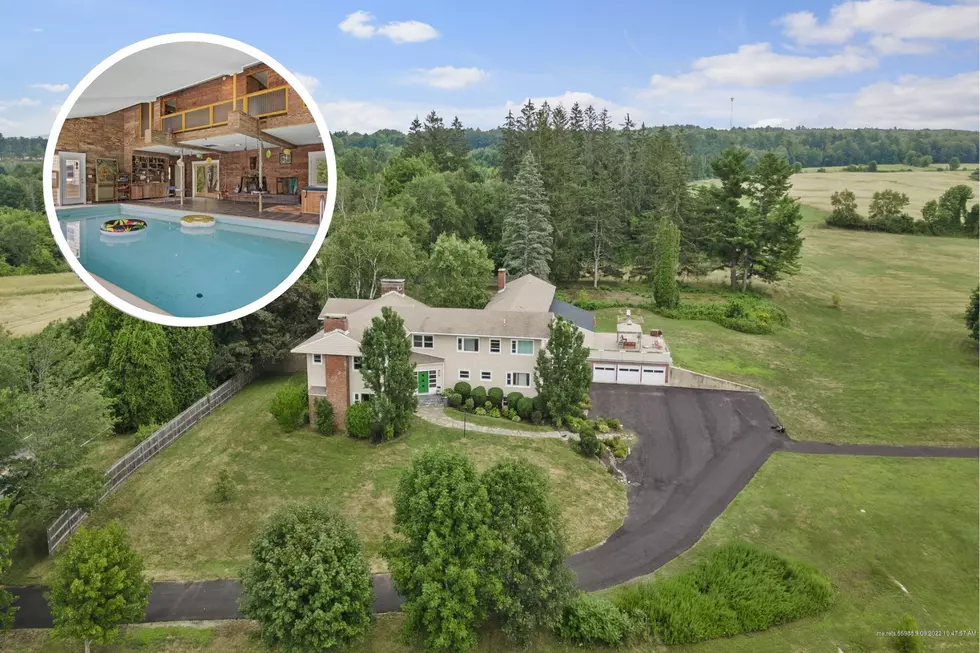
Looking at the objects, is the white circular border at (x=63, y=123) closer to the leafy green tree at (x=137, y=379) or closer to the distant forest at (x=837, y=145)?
the leafy green tree at (x=137, y=379)

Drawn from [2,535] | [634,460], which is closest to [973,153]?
[634,460]

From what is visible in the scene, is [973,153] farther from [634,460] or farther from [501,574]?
[501,574]

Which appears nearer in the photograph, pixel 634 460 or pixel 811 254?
pixel 634 460

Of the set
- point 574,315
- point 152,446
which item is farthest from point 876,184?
point 152,446

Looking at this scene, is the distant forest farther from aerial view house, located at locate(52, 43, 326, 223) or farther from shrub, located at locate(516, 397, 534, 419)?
aerial view house, located at locate(52, 43, 326, 223)

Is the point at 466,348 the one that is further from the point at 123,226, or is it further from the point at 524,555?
the point at 123,226

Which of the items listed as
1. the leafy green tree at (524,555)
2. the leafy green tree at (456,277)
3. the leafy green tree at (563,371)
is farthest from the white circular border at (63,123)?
the leafy green tree at (456,277)

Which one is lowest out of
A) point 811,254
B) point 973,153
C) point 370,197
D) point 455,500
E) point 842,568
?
point 842,568

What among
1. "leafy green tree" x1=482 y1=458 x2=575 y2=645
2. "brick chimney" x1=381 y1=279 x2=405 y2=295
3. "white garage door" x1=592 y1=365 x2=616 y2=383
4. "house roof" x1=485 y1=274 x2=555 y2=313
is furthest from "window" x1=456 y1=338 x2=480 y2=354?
"leafy green tree" x1=482 y1=458 x2=575 y2=645
